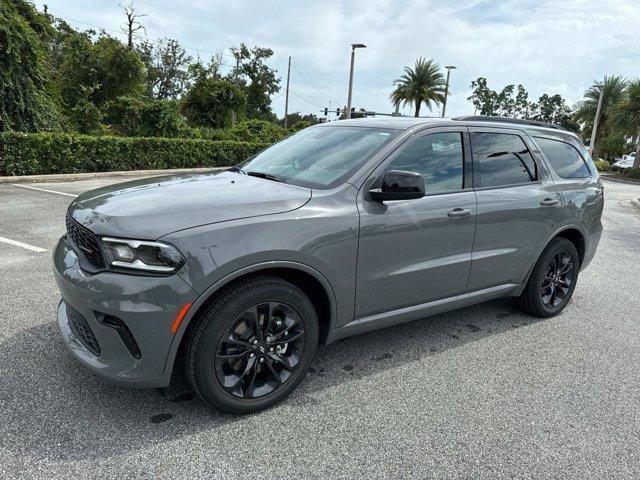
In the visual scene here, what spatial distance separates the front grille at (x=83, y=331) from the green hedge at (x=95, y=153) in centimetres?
1104

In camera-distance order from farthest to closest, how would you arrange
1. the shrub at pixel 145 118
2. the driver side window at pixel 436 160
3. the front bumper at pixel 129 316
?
the shrub at pixel 145 118 < the driver side window at pixel 436 160 < the front bumper at pixel 129 316

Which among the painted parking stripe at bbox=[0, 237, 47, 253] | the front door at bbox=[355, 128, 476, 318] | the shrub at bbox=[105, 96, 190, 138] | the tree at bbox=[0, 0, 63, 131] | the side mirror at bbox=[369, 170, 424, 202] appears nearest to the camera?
the side mirror at bbox=[369, 170, 424, 202]

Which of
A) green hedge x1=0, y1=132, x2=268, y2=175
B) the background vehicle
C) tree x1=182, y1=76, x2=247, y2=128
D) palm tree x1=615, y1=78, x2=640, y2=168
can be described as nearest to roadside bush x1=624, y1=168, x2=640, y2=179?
palm tree x1=615, y1=78, x2=640, y2=168

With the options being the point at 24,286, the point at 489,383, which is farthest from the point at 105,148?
the point at 489,383

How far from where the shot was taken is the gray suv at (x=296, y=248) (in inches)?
94.7

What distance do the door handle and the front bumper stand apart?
190 cm

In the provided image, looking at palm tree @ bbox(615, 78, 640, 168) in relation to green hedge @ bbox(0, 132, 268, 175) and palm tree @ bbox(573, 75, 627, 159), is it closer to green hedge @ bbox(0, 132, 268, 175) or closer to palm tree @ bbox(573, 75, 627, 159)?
palm tree @ bbox(573, 75, 627, 159)

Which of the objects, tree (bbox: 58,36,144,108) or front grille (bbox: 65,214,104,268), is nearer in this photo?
front grille (bbox: 65,214,104,268)

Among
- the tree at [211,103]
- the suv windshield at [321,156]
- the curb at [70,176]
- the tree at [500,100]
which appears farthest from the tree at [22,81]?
the tree at [500,100]

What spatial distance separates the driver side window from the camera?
10.8 ft

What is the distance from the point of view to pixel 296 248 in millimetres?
2680

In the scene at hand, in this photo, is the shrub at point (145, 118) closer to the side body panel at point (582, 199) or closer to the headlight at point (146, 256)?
the side body panel at point (582, 199)

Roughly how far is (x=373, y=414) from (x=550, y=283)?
99.1 inches

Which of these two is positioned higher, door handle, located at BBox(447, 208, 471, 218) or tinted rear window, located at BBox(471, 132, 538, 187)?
tinted rear window, located at BBox(471, 132, 538, 187)
